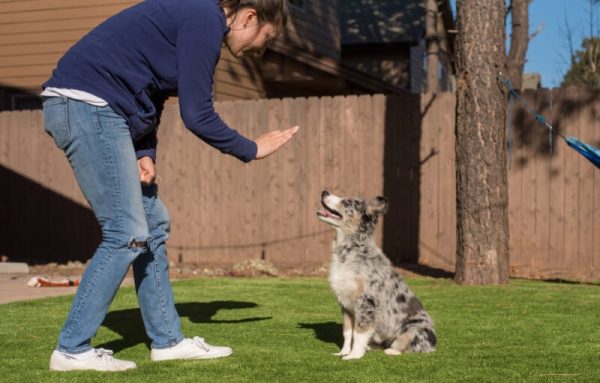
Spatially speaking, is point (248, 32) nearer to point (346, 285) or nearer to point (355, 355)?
point (346, 285)

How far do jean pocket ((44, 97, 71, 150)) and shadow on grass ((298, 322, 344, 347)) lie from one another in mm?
2364

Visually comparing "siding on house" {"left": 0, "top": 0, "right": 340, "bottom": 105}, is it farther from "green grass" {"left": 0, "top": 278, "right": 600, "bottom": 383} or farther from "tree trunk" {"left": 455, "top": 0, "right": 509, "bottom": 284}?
"green grass" {"left": 0, "top": 278, "right": 600, "bottom": 383}

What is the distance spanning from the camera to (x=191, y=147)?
13000mm

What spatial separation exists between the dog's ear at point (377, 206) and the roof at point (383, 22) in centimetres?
2378

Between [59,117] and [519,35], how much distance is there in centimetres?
1317

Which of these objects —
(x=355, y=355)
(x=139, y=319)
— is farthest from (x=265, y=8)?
(x=139, y=319)

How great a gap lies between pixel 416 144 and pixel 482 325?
5.34 meters

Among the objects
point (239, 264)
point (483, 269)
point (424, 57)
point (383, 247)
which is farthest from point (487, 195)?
point (424, 57)

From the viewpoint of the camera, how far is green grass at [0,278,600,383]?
4.66 metres

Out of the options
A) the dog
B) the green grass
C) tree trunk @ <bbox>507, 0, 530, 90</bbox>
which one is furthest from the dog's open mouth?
tree trunk @ <bbox>507, 0, 530, 90</bbox>

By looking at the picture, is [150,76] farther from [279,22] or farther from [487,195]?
[487,195]

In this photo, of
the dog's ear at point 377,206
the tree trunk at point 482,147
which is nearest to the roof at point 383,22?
the tree trunk at point 482,147

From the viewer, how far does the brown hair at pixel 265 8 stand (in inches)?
179

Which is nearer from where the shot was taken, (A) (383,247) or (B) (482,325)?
(B) (482,325)
